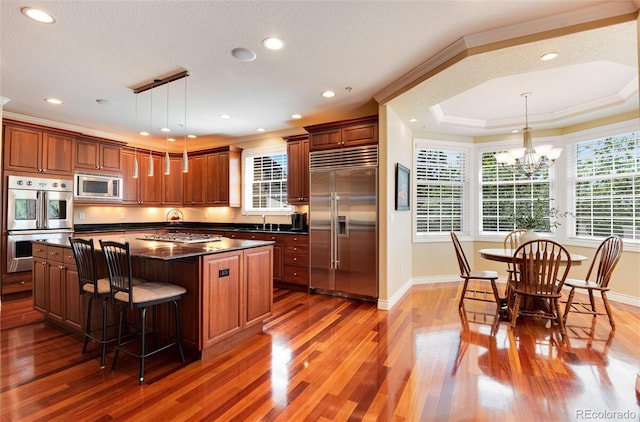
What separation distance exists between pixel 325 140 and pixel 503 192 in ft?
10.6

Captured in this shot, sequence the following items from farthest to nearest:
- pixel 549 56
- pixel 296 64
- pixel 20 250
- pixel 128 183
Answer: pixel 128 183
pixel 20 250
pixel 296 64
pixel 549 56

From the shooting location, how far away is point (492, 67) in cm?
283

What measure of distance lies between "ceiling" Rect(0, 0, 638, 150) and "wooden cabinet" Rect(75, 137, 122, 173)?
37 cm

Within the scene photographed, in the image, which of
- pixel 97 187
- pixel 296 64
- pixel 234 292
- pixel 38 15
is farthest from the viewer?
pixel 97 187

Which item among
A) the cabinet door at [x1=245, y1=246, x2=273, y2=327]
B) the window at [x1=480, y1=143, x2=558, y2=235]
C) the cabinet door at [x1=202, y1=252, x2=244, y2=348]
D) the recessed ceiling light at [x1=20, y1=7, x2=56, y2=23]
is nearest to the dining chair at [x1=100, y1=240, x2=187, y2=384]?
the cabinet door at [x1=202, y1=252, x2=244, y2=348]

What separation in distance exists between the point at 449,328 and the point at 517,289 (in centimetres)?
85

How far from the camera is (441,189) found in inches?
211

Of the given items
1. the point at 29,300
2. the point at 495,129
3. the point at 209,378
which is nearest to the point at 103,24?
the point at 209,378

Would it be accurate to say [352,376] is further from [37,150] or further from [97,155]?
[97,155]

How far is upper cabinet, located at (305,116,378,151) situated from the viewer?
163 inches

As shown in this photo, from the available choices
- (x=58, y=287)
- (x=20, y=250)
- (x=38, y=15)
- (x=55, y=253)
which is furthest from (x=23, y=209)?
(x=38, y=15)

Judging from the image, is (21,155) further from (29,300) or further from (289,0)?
(289,0)

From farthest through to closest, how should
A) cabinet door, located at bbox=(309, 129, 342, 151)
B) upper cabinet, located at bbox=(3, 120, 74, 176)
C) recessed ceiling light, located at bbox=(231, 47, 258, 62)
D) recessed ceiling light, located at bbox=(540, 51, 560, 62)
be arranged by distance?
cabinet door, located at bbox=(309, 129, 342, 151), upper cabinet, located at bbox=(3, 120, 74, 176), recessed ceiling light, located at bbox=(231, 47, 258, 62), recessed ceiling light, located at bbox=(540, 51, 560, 62)

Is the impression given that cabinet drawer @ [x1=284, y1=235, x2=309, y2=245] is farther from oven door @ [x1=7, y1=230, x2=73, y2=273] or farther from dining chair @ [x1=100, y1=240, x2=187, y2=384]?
oven door @ [x1=7, y1=230, x2=73, y2=273]
